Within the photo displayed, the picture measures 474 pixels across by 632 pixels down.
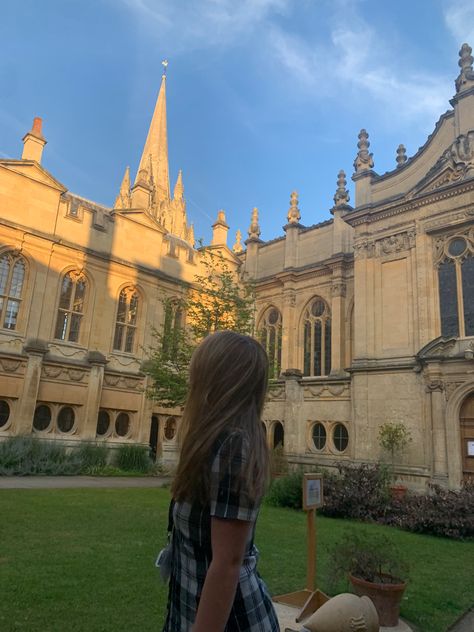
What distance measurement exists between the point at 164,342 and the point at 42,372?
571cm

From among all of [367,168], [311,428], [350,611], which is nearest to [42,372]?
[311,428]

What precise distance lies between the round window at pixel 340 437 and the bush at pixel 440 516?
28.0 feet

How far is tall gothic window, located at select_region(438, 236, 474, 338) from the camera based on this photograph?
1808cm

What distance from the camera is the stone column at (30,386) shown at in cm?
1923

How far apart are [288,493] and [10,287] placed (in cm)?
1481

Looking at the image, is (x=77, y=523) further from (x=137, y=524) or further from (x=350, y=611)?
(x=350, y=611)

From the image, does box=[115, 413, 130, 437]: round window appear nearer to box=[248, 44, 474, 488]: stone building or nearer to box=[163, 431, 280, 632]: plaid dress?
box=[248, 44, 474, 488]: stone building

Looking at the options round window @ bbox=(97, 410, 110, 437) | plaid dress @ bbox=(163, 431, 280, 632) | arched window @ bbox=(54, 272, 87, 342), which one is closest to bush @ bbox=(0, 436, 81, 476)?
round window @ bbox=(97, 410, 110, 437)

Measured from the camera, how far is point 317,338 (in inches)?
1028

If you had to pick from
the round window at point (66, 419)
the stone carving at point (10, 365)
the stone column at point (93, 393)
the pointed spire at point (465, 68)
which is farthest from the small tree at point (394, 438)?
the stone carving at point (10, 365)

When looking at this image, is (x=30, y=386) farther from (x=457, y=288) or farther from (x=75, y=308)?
(x=457, y=288)

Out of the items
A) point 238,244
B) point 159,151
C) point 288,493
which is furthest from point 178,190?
point 288,493

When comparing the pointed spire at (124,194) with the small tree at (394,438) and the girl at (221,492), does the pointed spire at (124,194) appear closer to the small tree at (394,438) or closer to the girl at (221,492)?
the small tree at (394,438)

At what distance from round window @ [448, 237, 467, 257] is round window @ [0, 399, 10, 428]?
19.0 meters
